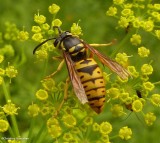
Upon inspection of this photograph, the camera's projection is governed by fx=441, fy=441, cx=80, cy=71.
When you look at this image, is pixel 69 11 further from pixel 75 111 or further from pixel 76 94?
pixel 76 94

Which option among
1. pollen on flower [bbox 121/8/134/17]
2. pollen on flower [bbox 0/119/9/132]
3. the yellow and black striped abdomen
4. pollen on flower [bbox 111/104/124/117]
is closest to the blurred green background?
pollen on flower [bbox 121/8/134/17]

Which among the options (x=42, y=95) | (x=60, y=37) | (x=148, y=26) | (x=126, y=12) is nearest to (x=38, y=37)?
(x=60, y=37)

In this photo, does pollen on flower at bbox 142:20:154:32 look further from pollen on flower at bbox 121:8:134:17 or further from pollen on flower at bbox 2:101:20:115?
pollen on flower at bbox 2:101:20:115

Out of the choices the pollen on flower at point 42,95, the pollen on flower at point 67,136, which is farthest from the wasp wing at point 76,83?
the pollen on flower at point 67,136

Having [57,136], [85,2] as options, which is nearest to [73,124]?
[57,136]

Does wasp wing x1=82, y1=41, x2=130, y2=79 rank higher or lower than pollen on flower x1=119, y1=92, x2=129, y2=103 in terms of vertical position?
higher

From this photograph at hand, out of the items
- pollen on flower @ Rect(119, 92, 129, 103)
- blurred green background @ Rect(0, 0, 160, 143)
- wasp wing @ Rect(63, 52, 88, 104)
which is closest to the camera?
wasp wing @ Rect(63, 52, 88, 104)

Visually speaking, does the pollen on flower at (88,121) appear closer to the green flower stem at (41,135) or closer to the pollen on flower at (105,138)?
the pollen on flower at (105,138)
